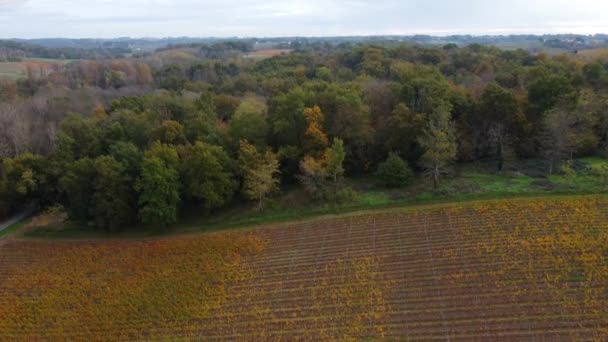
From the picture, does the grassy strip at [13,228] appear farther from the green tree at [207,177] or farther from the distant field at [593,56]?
the distant field at [593,56]

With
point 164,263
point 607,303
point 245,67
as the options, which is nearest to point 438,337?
point 607,303

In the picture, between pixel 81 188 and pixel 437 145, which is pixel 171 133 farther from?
pixel 437 145

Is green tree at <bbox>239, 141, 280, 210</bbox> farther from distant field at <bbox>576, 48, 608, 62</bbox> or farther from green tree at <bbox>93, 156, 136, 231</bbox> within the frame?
distant field at <bbox>576, 48, 608, 62</bbox>

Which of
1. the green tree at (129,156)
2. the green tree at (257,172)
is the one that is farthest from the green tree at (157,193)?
the green tree at (257,172)

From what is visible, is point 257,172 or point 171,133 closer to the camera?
point 257,172

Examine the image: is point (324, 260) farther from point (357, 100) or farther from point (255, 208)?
point (357, 100)

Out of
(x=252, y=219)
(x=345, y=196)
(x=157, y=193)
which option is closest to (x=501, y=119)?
(x=345, y=196)
